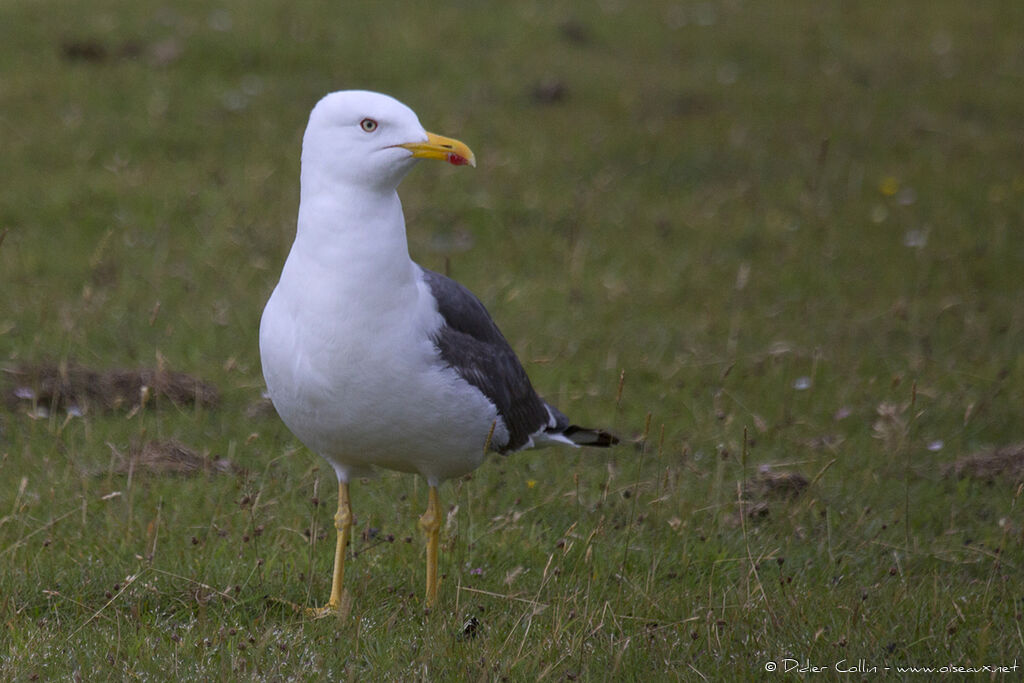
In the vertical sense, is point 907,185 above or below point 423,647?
below

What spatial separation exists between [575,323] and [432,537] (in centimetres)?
345

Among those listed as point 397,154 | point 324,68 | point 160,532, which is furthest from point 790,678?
point 324,68

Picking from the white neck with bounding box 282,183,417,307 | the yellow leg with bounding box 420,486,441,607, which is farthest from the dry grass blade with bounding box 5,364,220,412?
the white neck with bounding box 282,183,417,307

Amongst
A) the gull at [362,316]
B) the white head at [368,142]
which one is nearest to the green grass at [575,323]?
the gull at [362,316]

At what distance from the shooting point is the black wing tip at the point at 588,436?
215 inches

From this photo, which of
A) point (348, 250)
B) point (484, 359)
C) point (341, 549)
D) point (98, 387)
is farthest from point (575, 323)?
point (348, 250)

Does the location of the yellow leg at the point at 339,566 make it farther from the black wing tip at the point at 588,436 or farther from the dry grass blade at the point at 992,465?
the dry grass blade at the point at 992,465

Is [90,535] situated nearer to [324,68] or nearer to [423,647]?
[423,647]

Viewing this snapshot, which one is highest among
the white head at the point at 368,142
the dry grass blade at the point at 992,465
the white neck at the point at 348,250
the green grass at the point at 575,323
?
the white head at the point at 368,142

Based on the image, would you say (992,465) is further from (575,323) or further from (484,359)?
(484,359)

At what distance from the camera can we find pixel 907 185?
1076cm

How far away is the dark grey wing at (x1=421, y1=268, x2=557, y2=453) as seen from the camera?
462cm

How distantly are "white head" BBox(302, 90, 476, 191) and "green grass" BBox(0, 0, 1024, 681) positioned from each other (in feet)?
4.51

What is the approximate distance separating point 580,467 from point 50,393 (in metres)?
2.64
